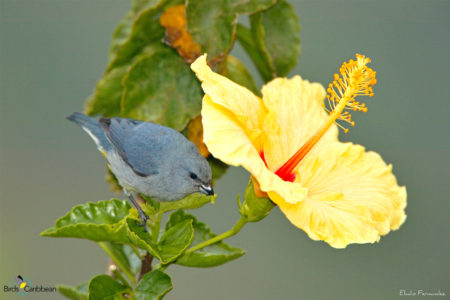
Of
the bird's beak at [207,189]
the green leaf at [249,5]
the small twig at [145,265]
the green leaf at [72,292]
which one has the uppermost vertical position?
the green leaf at [249,5]

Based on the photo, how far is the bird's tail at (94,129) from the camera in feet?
4.08

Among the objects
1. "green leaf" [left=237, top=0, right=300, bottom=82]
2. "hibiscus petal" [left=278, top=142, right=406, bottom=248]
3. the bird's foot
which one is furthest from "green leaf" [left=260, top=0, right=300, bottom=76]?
the bird's foot

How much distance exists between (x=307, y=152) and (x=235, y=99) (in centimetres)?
19

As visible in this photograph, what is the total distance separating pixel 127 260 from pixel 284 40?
740mm

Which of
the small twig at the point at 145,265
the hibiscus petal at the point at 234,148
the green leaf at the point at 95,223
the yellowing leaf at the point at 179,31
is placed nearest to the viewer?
the hibiscus petal at the point at 234,148

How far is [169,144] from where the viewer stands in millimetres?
1010

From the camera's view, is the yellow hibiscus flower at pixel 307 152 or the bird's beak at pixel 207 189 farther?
the bird's beak at pixel 207 189

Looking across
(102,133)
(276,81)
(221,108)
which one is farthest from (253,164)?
(102,133)

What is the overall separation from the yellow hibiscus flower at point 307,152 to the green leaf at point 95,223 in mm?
275

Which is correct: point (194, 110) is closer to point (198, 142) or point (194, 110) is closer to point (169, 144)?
point (198, 142)

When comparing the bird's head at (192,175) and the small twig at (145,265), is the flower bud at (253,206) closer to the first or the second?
the bird's head at (192,175)

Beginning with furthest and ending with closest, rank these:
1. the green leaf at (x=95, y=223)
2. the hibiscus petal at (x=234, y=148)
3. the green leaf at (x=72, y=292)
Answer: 1. the green leaf at (x=72, y=292)
2. the green leaf at (x=95, y=223)
3. the hibiscus petal at (x=234, y=148)

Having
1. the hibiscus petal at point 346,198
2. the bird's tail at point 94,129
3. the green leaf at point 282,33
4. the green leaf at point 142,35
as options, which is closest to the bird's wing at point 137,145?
the bird's tail at point 94,129

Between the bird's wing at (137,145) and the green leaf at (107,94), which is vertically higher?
the green leaf at (107,94)
